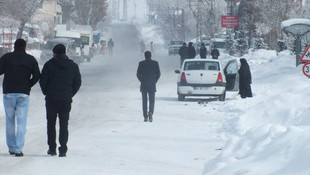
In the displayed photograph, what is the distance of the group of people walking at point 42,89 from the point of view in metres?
10.8

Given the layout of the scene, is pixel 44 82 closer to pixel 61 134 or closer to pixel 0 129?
pixel 61 134

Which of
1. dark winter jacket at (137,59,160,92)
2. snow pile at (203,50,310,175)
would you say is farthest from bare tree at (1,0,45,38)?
snow pile at (203,50,310,175)

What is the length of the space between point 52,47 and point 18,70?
117 ft

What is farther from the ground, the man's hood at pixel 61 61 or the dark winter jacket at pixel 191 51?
the man's hood at pixel 61 61

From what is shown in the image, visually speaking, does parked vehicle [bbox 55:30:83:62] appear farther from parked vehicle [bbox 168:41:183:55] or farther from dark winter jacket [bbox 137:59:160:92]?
dark winter jacket [bbox 137:59:160:92]

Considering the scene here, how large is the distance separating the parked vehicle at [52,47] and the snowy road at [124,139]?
865 inches

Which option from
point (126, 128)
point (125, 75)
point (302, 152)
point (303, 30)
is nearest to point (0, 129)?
point (126, 128)

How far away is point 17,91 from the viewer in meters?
10.8

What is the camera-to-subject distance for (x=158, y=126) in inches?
625

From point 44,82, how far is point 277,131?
3620 millimetres

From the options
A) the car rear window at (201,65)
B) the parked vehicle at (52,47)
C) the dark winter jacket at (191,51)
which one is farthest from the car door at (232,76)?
the parked vehicle at (52,47)

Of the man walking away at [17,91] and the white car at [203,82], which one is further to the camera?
the white car at [203,82]

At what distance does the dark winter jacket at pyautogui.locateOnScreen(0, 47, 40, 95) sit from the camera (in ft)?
35.7

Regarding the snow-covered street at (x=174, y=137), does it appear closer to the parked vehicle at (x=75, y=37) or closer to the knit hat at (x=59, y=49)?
the knit hat at (x=59, y=49)
